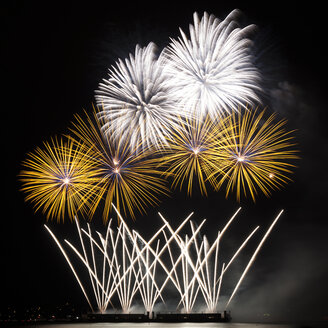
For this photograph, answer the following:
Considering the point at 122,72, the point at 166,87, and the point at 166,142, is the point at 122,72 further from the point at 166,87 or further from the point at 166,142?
the point at 166,142

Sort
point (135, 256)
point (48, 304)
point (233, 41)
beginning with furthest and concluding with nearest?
1. point (48, 304)
2. point (135, 256)
3. point (233, 41)

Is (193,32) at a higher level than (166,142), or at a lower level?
higher

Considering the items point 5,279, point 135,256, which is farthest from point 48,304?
point 135,256

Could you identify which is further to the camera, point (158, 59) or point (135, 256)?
point (135, 256)

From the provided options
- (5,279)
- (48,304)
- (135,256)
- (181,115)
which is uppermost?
(181,115)

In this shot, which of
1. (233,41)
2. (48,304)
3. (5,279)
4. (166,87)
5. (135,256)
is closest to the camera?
(233,41)

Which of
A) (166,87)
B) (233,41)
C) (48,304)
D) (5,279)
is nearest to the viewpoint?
(233,41)

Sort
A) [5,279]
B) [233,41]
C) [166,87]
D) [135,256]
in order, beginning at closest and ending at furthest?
[233,41], [166,87], [135,256], [5,279]

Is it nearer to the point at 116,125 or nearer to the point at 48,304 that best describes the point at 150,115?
the point at 116,125

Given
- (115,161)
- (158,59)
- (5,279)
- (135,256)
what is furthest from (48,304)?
(158,59)
